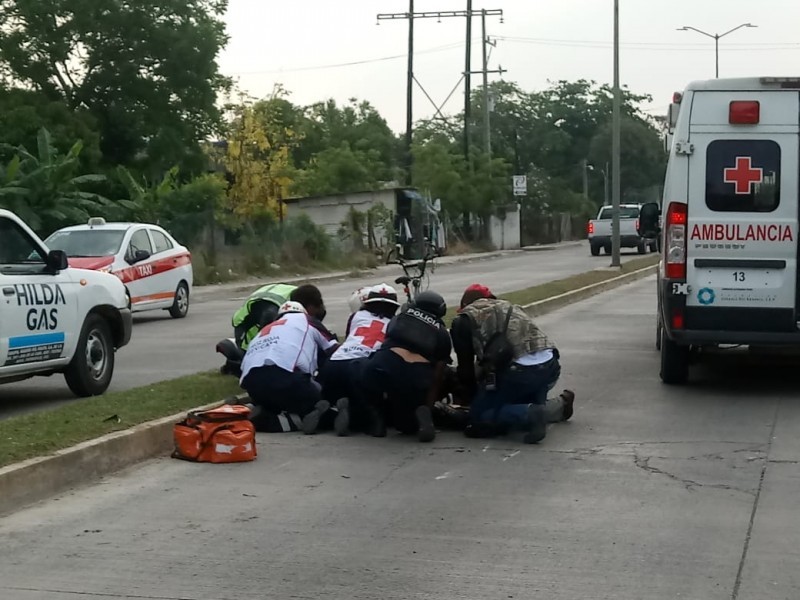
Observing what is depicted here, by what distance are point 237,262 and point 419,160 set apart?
25.5 meters

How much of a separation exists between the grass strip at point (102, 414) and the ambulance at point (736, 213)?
4318mm

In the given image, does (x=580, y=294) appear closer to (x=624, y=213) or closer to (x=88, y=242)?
(x=88, y=242)

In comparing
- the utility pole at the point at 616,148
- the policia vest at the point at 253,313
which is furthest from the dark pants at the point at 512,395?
the utility pole at the point at 616,148

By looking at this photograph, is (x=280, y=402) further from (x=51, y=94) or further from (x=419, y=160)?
(x=419, y=160)

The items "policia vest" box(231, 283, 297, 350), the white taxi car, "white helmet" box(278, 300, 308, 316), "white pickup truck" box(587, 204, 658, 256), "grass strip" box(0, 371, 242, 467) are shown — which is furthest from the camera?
"white pickup truck" box(587, 204, 658, 256)

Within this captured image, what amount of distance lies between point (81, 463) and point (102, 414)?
135 cm

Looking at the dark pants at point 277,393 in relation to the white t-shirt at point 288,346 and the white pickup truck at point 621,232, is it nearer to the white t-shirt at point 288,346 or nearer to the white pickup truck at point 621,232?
the white t-shirt at point 288,346

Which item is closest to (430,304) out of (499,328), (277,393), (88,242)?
(499,328)

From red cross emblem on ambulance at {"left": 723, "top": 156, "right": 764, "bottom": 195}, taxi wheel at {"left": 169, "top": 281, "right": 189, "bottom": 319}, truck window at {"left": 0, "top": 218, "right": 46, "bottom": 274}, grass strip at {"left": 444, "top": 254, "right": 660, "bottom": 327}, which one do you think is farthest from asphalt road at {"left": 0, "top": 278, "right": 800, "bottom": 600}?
taxi wheel at {"left": 169, "top": 281, "right": 189, "bottom": 319}

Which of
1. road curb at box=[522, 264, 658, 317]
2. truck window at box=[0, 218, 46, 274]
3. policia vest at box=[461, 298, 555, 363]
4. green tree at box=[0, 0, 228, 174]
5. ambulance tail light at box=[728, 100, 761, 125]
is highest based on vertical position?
green tree at box=[0, 0, 228, 174]

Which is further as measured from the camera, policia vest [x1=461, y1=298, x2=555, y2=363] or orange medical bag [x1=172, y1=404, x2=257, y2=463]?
policia vest [x1=461, y1=298, x2=555, y2=363]

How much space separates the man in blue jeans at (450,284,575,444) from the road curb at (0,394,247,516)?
229 cm

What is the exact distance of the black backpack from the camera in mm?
9727

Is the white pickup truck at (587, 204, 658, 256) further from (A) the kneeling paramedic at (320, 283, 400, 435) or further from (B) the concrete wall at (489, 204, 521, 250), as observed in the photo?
(A) the kneeling paramedic at (320, 283, 400, 435)
